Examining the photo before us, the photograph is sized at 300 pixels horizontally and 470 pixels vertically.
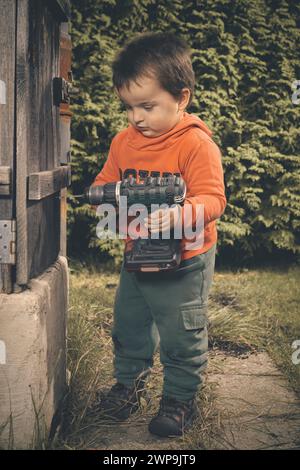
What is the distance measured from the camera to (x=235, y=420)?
112 inches

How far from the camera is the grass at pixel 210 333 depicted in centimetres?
267

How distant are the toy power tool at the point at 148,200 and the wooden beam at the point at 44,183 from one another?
0.16 metres

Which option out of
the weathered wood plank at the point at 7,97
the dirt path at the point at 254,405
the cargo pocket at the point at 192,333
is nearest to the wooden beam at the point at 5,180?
the weathered wood plank at the point at 7,97

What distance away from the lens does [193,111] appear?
5426 mm

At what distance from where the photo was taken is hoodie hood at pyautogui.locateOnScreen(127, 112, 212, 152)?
2588 mm

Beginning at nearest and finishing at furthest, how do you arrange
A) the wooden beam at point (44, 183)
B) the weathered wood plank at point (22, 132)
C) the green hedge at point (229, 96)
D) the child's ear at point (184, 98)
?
the weathered wood plank at point (22, 132)
the wooden beam at point (44, 183)
the child's ear at point (184, 98)
the green hedge at point (229, 96)

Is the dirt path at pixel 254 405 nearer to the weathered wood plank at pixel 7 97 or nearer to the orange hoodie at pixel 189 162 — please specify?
the orange hoodie at pixel 189 162

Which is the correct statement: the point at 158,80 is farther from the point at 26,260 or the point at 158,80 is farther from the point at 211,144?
the point at 26,260

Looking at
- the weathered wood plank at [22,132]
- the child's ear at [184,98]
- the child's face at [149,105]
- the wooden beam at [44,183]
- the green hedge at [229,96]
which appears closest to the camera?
the weathered wood plank at [22,132]

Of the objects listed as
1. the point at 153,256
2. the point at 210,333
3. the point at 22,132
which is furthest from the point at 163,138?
the point at 210,333

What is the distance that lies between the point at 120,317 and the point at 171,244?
502 millimetres

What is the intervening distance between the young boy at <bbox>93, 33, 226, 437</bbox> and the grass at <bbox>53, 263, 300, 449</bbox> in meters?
0.12

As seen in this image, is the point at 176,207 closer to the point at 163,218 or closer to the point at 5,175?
the point at 163,218

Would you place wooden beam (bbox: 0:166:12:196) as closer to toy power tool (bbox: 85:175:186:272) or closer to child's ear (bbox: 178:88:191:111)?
toy power tool (bbox: 85:175:186:272)
